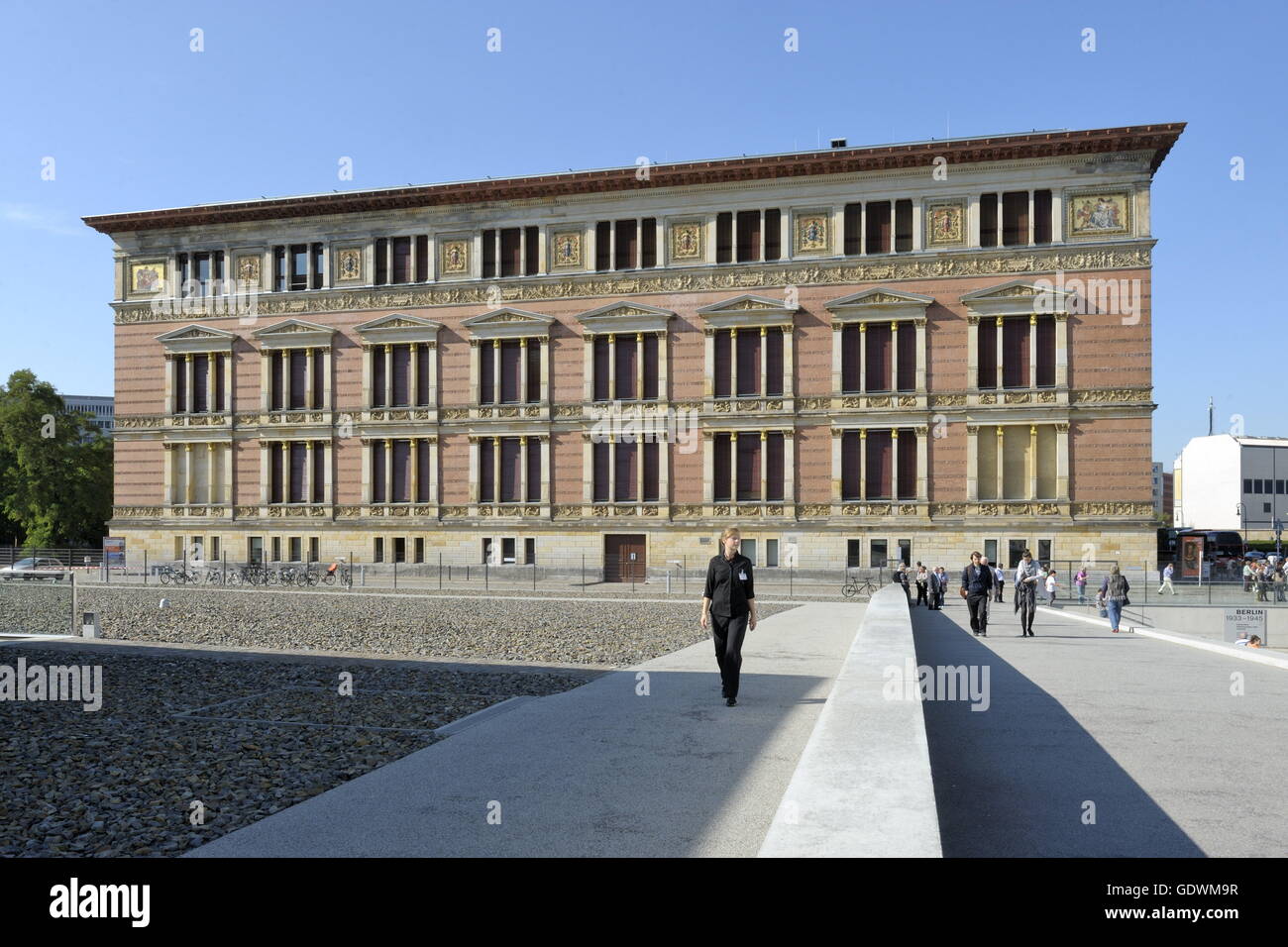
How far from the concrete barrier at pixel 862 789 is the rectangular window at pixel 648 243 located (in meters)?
39.5

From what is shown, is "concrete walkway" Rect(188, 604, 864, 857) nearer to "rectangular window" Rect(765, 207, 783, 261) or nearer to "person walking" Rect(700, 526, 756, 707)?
"person walking" Rect(700, 526, 756, 707)

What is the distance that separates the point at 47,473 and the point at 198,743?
219 ft

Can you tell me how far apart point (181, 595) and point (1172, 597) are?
37.5 m

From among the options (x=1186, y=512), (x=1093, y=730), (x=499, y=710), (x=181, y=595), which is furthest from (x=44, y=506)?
(x=1186, y=512)

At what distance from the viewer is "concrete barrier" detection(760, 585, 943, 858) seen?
470 cm

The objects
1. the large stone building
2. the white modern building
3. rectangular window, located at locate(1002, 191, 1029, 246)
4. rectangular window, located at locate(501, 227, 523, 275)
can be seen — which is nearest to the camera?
the large stone building

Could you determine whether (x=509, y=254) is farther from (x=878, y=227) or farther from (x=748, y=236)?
(x=878, y=227)

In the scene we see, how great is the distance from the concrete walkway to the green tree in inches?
2565

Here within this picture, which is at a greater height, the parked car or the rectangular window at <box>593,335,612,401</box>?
the rectangular window at <box>593,335,612,401</box>

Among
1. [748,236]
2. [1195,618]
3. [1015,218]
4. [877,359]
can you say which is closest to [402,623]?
[1195,618]

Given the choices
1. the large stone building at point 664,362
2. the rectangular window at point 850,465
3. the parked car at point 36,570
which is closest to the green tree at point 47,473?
the parked car at point 36,570

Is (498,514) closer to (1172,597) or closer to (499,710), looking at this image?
(1172,597)

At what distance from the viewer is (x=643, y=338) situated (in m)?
46.8

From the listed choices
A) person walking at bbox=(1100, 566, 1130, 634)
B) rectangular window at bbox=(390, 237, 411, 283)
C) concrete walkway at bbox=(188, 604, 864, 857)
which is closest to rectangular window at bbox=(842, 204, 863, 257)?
rectangular window at bbox=(390, 237, 411, 283)
